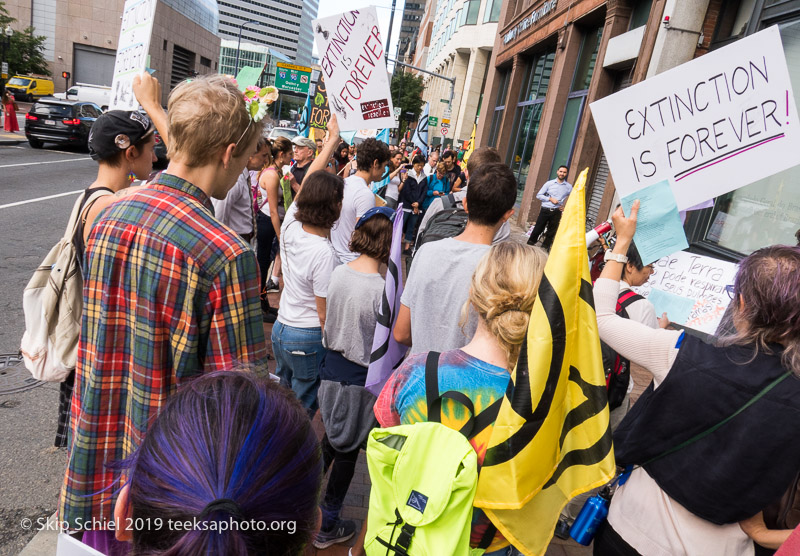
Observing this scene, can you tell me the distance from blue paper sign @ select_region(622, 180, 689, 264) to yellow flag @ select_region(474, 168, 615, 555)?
75cm

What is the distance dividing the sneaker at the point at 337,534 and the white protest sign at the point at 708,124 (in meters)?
2.13

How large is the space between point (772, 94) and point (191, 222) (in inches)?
82.6

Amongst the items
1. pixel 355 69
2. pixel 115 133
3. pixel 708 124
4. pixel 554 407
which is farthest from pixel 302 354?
pixel 355 69

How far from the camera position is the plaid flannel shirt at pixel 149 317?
4.88ft

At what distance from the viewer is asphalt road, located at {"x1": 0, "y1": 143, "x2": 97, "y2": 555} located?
2693 millimetres

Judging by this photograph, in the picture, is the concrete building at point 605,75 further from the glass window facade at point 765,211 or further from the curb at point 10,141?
the curb at point 10,141

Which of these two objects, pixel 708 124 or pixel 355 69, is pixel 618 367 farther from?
pixel 355 69

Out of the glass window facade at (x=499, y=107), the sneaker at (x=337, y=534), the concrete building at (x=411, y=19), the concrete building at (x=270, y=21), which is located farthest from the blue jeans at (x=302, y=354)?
the concrete building at (x=270, y=21)

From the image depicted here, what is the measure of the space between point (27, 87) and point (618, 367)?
145 feet

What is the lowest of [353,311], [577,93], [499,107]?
[353,311]

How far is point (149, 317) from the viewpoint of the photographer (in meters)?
1.52

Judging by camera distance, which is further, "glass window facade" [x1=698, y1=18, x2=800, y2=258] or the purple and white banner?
"glass window facade" [x1=698, y1=18, x2=800, y2=258]

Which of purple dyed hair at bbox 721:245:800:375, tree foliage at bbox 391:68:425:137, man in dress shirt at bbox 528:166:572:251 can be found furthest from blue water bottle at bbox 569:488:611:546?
tree foliage at bbox 391:68:425:137

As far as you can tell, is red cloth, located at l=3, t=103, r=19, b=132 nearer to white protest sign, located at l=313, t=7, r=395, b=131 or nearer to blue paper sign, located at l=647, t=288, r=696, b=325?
white protest sign, located at l=313, t=7, r=395, b=131
